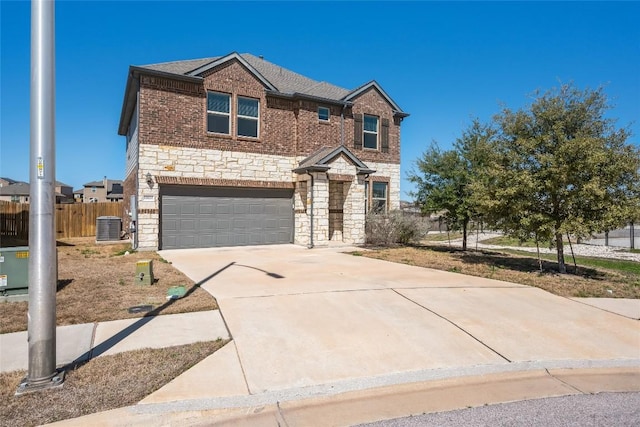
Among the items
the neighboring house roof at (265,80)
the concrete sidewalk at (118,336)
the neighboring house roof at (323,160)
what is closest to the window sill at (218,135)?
the neighboring house roof at (265,80)

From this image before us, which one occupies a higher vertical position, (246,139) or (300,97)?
(300,97)

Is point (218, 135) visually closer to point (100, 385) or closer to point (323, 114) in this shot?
point (323, 114)

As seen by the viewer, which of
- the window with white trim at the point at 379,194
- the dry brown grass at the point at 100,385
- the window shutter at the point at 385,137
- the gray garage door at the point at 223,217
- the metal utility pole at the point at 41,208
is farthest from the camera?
the window shutter at the point at 385,137

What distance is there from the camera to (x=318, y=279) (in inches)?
339

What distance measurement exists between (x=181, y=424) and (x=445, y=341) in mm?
3477

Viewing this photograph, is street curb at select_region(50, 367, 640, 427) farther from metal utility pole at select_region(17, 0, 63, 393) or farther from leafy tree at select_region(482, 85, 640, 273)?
leafy tree at select_region(482, 85, 640, 273)

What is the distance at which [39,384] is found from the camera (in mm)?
3635

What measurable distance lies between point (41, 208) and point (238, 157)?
12067 mm

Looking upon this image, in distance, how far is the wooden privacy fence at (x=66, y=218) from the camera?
66.8 ft

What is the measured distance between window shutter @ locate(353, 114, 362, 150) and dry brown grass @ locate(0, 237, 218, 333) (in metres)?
11.2

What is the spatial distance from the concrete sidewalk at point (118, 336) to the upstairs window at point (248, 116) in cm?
1114

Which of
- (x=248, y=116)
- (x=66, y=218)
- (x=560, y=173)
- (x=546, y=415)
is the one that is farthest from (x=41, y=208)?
(x=66, y=218)

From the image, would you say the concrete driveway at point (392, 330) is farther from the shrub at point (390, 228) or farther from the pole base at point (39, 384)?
the shrub at point (390, 228)

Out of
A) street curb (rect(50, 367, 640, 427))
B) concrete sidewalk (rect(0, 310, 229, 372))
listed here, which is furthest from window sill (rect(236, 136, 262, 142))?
street curb (rect(50, 367, 640, 427))
